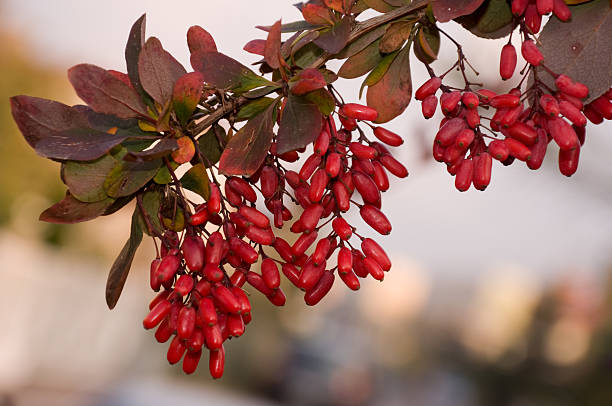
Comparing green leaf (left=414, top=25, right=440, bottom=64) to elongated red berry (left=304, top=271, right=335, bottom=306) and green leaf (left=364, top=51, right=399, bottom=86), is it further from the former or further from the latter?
elongated red berry (left=304, top=271, right=335, bottom=306)

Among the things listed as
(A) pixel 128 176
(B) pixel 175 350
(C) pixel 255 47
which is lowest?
(B) pixel 175 350

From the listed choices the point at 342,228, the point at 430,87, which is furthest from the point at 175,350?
the point at 430,87

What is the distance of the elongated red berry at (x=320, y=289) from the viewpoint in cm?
44

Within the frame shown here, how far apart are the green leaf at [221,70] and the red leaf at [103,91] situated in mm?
45

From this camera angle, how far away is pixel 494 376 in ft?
15.9

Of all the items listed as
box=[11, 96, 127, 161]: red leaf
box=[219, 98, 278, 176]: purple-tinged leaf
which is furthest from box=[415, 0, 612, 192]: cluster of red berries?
box=[11, 96, 127, 161]: red leaf

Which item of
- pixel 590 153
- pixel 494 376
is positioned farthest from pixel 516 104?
pixel 494 376

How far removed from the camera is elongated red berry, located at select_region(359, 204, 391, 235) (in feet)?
1.44

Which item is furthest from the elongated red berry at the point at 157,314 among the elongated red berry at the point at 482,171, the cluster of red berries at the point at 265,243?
the elongated red berry at the point at 482,171

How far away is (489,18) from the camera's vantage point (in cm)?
42

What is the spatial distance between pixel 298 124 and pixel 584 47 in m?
0.18

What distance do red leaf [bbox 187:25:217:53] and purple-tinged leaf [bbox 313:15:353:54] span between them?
0.08m

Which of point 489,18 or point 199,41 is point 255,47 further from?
point 489,18

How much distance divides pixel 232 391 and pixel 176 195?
631cm
